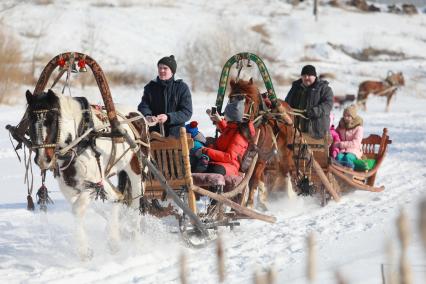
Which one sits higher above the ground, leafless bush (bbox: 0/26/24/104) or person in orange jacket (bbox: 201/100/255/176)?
leafless bush (bbox: 0/26/24/104)

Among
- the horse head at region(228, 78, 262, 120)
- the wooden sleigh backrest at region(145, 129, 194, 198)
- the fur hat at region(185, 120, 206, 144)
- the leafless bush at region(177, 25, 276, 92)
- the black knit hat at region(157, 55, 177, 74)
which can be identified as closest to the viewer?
the wooden sleigh backrest at region(145, 129, 194, 198)

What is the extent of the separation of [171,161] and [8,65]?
1791 cm

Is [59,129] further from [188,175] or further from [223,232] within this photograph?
[223,232]

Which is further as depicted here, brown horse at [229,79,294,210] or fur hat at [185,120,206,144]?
brown horse at [229,79,294,210]

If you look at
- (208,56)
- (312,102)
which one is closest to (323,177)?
(312,102)

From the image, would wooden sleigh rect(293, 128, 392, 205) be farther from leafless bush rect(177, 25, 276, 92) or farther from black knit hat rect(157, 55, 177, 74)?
leafless bush rect(177, 25, 276, 92)

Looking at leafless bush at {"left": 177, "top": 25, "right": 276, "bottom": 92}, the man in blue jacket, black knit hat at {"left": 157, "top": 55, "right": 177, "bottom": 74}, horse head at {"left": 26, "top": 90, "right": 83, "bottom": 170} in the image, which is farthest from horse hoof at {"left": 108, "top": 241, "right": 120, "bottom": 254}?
leafless bush at {"left": 177, "top": 25, "right": 276, "bottom": 92}

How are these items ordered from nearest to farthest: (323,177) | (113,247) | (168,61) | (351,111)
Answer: (113,247)
(168,61)
(323,177)
(351,111)

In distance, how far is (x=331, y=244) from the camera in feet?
19.4

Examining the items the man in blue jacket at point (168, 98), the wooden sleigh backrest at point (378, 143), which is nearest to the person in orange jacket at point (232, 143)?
the man in blue jacket at point (168, 98)

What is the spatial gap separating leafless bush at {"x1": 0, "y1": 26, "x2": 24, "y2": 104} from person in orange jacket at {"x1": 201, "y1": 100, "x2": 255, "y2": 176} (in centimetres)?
1649

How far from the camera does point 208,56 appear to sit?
3256 centimetres

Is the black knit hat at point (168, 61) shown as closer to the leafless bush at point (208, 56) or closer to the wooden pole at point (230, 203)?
the wooden pole at point (230, 203)

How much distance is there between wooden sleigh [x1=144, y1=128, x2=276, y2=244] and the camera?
6320mm
